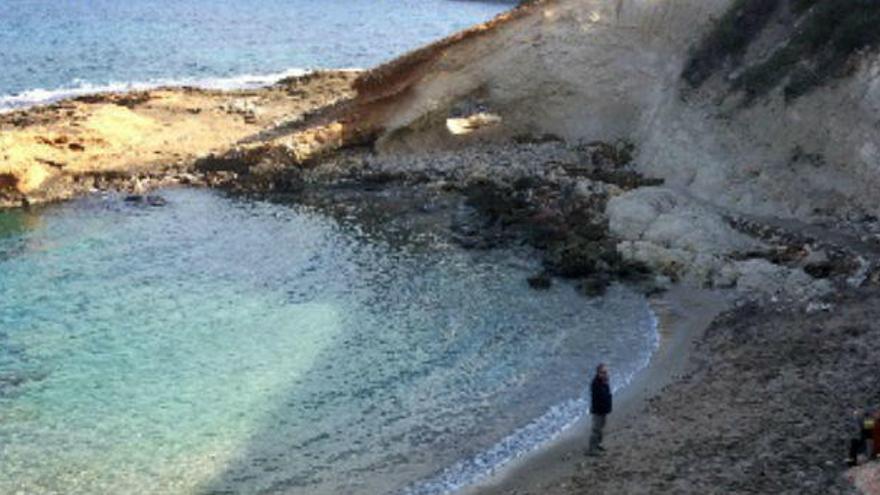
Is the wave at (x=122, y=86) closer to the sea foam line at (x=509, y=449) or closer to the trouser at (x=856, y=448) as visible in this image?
the sea foam line at (x=509, y=449)

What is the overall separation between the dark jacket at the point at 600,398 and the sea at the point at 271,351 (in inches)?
75.0

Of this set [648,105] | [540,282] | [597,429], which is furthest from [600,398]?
[648,105]

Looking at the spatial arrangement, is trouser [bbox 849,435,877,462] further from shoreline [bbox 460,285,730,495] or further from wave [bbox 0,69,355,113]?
wave [bbox 0,69,355,113]

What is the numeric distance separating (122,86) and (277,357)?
45266mm

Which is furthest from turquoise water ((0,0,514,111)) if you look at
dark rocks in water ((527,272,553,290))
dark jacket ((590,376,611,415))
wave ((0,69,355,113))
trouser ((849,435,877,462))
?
trouser ((849,435,877,462))

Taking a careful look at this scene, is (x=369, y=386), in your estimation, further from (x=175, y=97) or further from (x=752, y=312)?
(x=175, y=97)

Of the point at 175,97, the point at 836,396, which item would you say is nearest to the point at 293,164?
the point at 175,97

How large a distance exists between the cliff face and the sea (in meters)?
8.28

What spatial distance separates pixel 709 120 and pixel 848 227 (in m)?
8.74

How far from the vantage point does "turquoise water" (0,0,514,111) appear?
7275 cm

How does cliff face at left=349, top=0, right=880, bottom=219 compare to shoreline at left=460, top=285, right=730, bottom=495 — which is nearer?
shoreline at left=460, top=285, right=730, bottom=495

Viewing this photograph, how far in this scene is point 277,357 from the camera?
29438 millimetres

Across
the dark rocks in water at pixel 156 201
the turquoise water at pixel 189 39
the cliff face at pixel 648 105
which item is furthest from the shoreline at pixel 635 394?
the turquoise water at pixel 189 39

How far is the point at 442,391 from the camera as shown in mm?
27188
